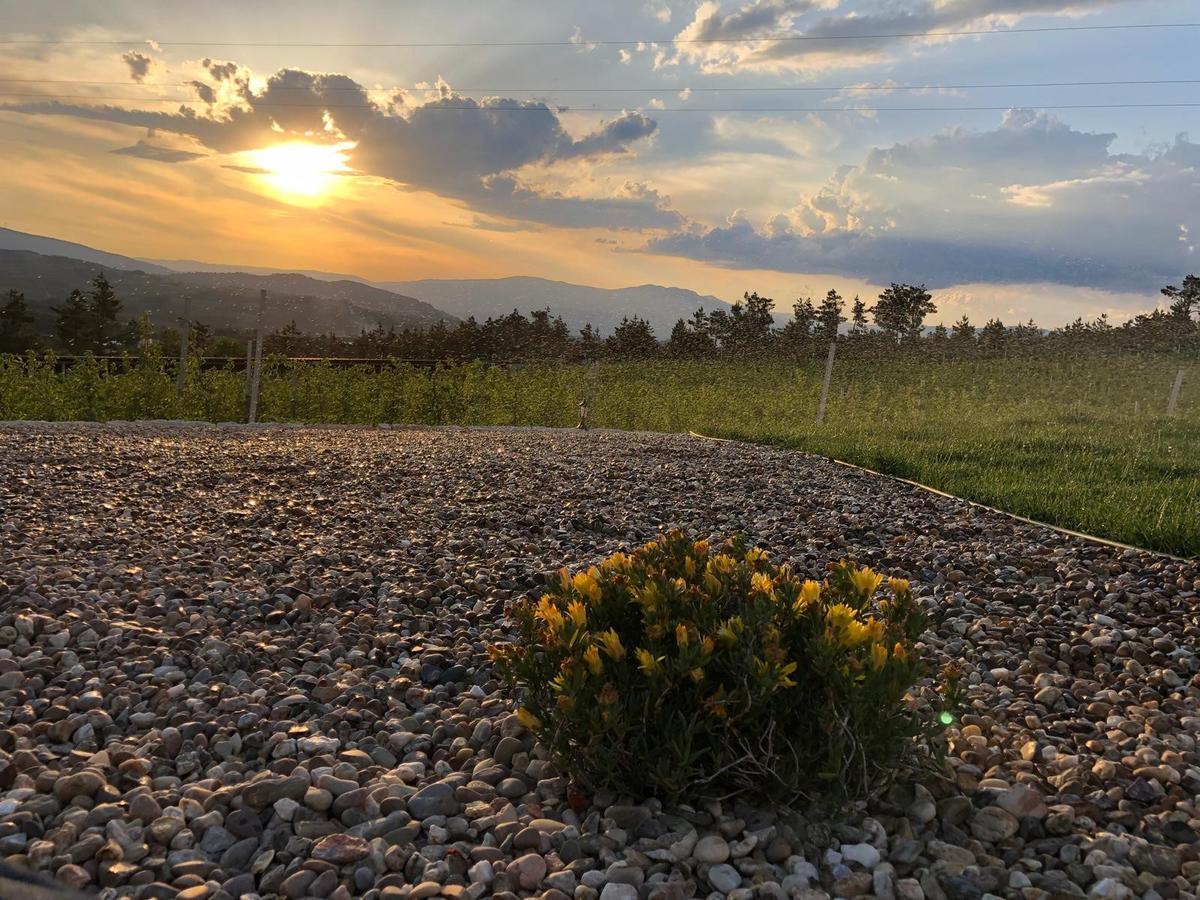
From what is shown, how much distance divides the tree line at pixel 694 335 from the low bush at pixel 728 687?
23191 millimetres

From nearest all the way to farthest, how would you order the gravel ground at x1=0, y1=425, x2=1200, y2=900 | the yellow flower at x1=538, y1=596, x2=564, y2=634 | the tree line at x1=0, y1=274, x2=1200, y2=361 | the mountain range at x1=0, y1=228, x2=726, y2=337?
the gravel ground at x1=0, y1=425, x2=1200, y2=900, the yellow flower at x1=538, y1=596, x2=564, y2=634, the tree line at x1=0, y1=274, x2=1200, y2=361, the mountain range at x1=0, y1=228, x2=726, y2=337

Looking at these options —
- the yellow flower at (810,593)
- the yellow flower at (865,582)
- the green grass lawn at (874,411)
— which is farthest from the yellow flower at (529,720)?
the green grass lawn at (874,411)

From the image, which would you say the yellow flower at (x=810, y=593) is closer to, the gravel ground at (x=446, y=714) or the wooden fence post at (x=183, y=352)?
the gravel ground at (x=446, y=714)

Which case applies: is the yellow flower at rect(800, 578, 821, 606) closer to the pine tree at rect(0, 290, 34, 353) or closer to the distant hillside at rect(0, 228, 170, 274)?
the pine tree at rect(0, 290, 34, 353)

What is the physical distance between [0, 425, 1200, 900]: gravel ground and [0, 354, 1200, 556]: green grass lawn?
3.55 ft

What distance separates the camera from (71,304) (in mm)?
30266

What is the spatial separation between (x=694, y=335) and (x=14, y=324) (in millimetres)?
23996

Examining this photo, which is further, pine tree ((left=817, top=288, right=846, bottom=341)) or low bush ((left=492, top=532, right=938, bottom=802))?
pine tree ((left=817, top=288, right=846, bottom=341))

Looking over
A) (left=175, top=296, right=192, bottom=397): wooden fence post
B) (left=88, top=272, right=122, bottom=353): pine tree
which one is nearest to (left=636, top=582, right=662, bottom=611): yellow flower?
(left=175, top=296, right=192, bottom=397): wooden fence post

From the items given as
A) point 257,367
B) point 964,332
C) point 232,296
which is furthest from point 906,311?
point 232,296

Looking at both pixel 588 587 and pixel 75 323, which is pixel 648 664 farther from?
pixel 75 323

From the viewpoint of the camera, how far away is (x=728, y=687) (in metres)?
2.30

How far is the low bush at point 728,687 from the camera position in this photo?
2141 mm

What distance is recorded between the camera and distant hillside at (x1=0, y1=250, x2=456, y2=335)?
6062 cm
